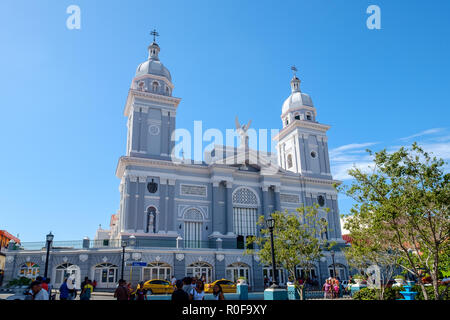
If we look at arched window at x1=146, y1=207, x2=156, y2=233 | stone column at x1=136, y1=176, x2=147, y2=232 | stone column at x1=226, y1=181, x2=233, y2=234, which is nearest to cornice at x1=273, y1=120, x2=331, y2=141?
stone column at x1=226, y1=181, x2=233, y2=234

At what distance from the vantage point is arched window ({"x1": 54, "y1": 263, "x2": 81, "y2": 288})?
29.5 m

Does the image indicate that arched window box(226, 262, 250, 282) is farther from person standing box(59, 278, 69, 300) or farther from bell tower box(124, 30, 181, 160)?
person standing box(59, 278, 69, 300)

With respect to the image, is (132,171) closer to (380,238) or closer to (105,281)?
(105,281)

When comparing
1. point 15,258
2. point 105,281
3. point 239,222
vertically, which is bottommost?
point 105,281

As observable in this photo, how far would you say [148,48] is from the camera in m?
42.2

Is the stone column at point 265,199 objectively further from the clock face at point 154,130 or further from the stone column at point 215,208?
the clock face at point 154,130

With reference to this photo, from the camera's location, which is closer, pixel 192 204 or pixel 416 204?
pixel 416 204

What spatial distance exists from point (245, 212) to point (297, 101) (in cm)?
1771

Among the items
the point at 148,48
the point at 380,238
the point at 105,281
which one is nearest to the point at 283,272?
the point at 105,281

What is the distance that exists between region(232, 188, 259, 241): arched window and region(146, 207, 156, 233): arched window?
8.90 metres

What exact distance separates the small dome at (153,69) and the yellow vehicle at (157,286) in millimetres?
23815
